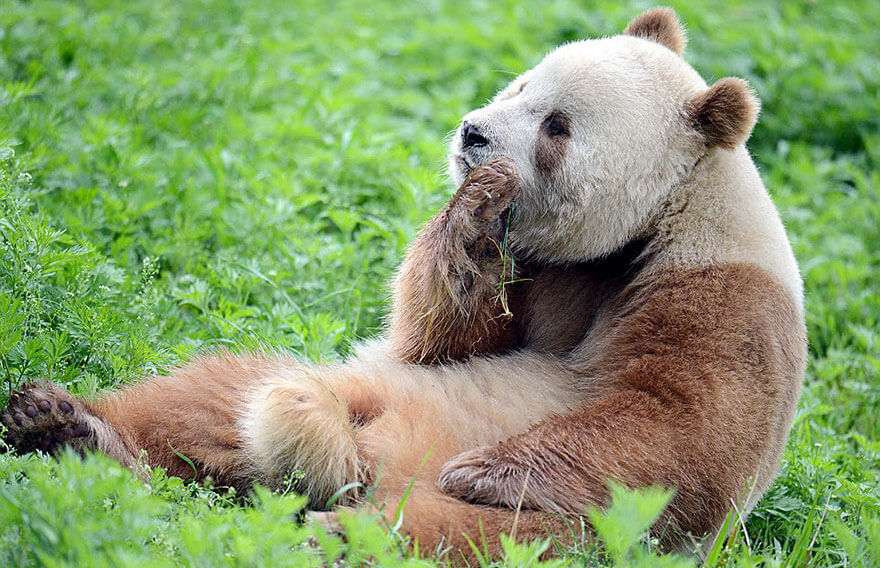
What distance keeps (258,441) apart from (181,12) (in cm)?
613

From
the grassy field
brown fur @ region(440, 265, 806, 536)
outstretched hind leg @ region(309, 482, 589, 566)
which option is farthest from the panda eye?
outstretched hind leg @ region(309, 482, 589, 566)

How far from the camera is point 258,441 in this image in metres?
3.77

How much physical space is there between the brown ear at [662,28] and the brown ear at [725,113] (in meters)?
0.71

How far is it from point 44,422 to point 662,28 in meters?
3.43

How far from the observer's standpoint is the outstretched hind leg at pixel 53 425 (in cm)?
372

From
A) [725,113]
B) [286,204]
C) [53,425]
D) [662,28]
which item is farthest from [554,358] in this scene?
[286,204]

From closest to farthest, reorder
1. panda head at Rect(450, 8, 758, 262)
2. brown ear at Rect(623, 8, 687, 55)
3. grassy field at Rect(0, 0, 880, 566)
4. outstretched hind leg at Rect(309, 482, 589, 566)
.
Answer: grassy field at Rect(0, 0, 880, 566) < outstretched hind leg at Rect(309, 482, 589, 566) < panda head at Rect(450, 8, 758, 262) < brown ear at Rect(623, 8, 687, 55)

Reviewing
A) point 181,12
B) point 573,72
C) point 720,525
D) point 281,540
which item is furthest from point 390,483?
point 181,12

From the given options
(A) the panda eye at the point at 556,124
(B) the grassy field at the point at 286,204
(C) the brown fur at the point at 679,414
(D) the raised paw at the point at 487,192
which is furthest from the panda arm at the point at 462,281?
(B) the grassy field at the point at 286,204

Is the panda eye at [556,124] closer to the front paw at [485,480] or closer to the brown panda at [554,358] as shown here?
the brown panda at [554,358]

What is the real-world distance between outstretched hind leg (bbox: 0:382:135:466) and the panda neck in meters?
2.38

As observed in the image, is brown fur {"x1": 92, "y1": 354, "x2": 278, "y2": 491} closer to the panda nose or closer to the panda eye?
the panda nose

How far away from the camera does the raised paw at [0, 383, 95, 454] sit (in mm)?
3715

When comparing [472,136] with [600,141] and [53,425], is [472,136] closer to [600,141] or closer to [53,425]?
[600,141]
